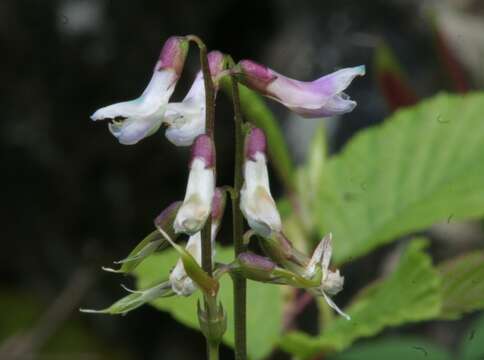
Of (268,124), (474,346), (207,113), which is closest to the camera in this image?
(207,113)

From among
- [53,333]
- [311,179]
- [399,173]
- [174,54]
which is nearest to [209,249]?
[174,54]

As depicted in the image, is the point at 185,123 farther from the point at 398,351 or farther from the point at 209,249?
the point at 398,351

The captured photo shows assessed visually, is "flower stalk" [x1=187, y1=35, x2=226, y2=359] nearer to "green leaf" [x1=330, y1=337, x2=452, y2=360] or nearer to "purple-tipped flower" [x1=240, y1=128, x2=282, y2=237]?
"purple-tipped flower" [x1=240, y1=128, x2=282, y2=237]

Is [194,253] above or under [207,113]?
under

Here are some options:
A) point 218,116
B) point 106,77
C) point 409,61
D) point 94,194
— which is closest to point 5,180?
point 94,194

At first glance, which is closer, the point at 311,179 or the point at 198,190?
the point at 198,190

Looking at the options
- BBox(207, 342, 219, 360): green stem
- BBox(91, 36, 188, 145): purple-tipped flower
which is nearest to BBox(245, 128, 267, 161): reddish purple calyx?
BBox(91, 36, 188, 145): purple-tipped flower

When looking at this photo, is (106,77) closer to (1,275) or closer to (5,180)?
(5,180)
